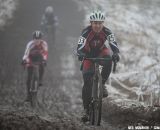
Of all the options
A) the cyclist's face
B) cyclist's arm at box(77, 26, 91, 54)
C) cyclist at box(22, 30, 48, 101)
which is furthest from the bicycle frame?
cyclist at box(22, 30, 48, 101)

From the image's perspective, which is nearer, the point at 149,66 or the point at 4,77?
the point at 4,77

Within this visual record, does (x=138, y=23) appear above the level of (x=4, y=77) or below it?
above

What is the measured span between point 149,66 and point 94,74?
6.51 m

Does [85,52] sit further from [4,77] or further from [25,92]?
[4,77]

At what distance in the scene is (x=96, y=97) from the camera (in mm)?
8000

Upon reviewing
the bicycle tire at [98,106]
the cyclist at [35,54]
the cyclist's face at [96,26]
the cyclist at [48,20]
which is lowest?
the bicycle tire at [98,106]

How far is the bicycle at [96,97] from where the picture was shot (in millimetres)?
7910

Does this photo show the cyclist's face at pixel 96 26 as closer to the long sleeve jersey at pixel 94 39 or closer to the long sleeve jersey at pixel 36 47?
the long sleeve jersey at pixel 94 39

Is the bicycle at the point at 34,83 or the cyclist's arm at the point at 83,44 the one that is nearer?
the cyclist's arm at the point at 83,44

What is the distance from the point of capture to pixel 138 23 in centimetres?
1845

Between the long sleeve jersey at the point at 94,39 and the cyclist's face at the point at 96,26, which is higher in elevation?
the cyclist's face at the point at 96,26

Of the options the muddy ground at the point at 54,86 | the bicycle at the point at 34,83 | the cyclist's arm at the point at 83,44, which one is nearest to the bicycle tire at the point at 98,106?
the muddy ground at the point at 54,86

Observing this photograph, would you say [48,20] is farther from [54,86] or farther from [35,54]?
[35,54]

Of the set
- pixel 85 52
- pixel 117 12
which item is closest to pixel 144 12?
pixel 117 12
